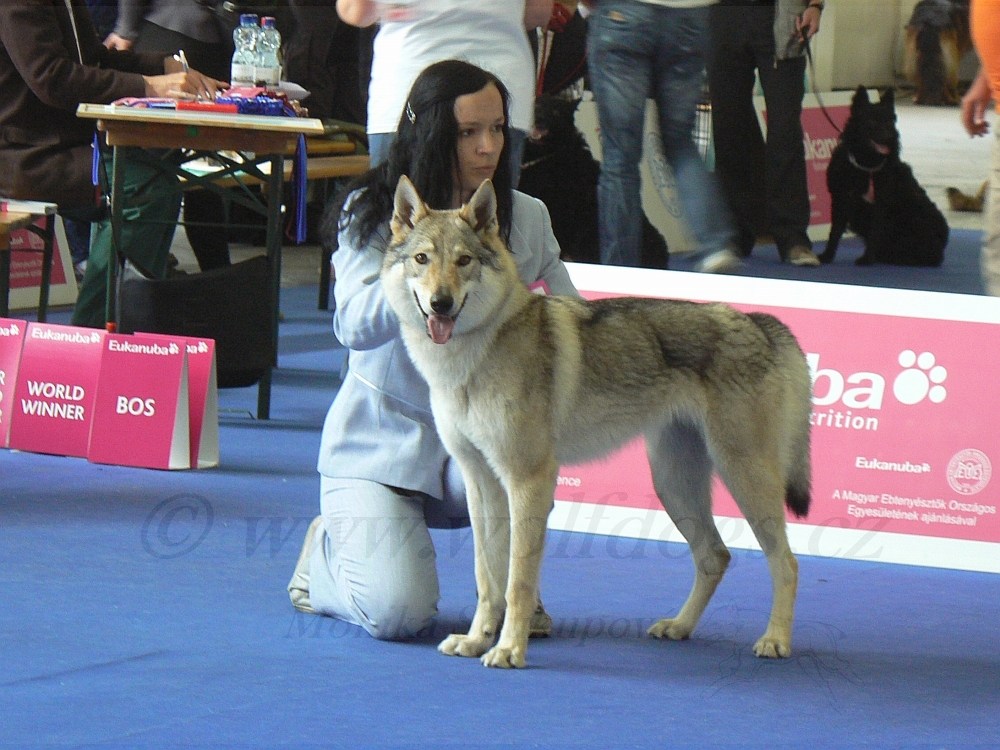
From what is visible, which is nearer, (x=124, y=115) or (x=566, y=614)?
(x=566, y=614)

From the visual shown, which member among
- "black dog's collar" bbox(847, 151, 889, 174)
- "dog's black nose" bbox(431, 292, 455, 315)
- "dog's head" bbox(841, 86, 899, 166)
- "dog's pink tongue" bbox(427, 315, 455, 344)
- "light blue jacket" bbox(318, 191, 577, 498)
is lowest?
"light blue jacket" bbox(318, 191, 577, 498)

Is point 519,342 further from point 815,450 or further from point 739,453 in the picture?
point 815,450

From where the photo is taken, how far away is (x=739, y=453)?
2486 millimetres

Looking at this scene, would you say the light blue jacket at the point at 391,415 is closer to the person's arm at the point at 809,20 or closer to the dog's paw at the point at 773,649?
the dog's paw at the point at 773,649

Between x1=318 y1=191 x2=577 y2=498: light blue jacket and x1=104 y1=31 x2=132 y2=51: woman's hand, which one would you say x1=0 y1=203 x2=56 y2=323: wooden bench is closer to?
x1=104 y1=31 x2=132 y2=51: woman's hand

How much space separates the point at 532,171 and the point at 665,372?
12.4 feet

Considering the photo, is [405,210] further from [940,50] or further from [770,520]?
[940,50]

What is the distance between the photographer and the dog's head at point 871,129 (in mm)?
7172

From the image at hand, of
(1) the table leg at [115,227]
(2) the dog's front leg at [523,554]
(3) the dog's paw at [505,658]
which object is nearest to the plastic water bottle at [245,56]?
(1) the table leg at [115,227]

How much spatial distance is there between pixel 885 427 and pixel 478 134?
147cm

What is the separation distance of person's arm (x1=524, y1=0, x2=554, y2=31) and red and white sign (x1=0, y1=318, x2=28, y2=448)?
6.54ft

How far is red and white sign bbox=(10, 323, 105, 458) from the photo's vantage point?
3957 millimetres

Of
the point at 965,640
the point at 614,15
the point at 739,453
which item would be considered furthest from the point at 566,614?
the point at 614,15

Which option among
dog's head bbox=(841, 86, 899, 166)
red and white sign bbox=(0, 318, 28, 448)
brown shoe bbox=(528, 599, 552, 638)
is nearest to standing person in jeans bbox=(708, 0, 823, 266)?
dog's head bbox=(841, 86, 899, 166)
